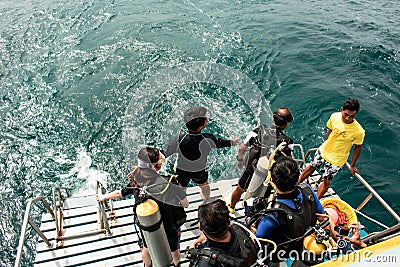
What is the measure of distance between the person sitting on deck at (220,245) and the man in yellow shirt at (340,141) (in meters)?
2.94

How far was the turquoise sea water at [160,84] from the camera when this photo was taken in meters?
7.13

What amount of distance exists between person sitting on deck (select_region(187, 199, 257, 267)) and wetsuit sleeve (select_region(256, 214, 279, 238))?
0.37 metres

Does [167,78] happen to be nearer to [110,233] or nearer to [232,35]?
[232,35]

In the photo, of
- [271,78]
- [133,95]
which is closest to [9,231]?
[133,95]

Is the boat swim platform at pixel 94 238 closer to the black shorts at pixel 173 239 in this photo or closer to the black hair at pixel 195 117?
the black shorts at pixel 173 239

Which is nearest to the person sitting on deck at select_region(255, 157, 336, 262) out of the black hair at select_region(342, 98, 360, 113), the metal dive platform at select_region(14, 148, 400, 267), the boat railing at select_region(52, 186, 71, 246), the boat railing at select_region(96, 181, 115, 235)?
the metal dive platform at select_region(14, 148, 400, 267)

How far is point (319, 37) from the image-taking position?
1289cm

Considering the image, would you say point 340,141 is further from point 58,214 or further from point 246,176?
point 58,214

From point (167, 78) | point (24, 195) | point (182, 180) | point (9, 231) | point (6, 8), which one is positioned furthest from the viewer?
point (6, 8)

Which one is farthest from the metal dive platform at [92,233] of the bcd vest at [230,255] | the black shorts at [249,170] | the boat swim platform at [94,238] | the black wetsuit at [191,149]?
the bcd vest at [230,255]

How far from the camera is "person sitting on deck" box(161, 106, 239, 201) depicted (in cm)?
375

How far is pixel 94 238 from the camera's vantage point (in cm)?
471

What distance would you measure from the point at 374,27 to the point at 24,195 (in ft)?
53.1

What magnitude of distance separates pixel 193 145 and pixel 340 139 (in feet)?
8.39
